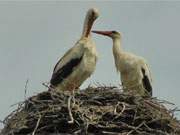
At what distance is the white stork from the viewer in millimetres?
12859

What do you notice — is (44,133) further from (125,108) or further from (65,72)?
(65,72)

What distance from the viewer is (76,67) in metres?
12.9

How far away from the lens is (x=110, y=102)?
1104 cm

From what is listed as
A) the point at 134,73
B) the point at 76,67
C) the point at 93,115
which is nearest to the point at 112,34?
the point at 134,73

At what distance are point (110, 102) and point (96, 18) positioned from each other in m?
2.94

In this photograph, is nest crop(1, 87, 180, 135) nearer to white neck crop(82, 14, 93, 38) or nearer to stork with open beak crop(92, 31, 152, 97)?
stork with open beak crop(92, 31, 152, 97)

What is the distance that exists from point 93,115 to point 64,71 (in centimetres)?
262

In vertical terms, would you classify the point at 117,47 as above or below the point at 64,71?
above

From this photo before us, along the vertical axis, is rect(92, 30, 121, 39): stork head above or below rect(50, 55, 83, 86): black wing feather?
above

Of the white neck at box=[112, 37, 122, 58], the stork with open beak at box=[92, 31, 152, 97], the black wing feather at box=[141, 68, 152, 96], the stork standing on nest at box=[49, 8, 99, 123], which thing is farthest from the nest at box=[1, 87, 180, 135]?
the white neck at box=[112, 37, 122, 58]

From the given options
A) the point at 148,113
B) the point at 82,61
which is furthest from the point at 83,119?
the point at 82,61

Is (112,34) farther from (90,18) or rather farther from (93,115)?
(93,115)

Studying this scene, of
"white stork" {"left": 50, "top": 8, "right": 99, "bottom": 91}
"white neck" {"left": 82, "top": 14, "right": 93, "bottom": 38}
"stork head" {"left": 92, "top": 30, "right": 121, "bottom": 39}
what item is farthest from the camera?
"stork head" {"left": 92, "top": 30, "right": 121, "bottom": 39}

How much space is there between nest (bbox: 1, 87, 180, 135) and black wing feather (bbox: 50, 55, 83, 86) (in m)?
1.57
